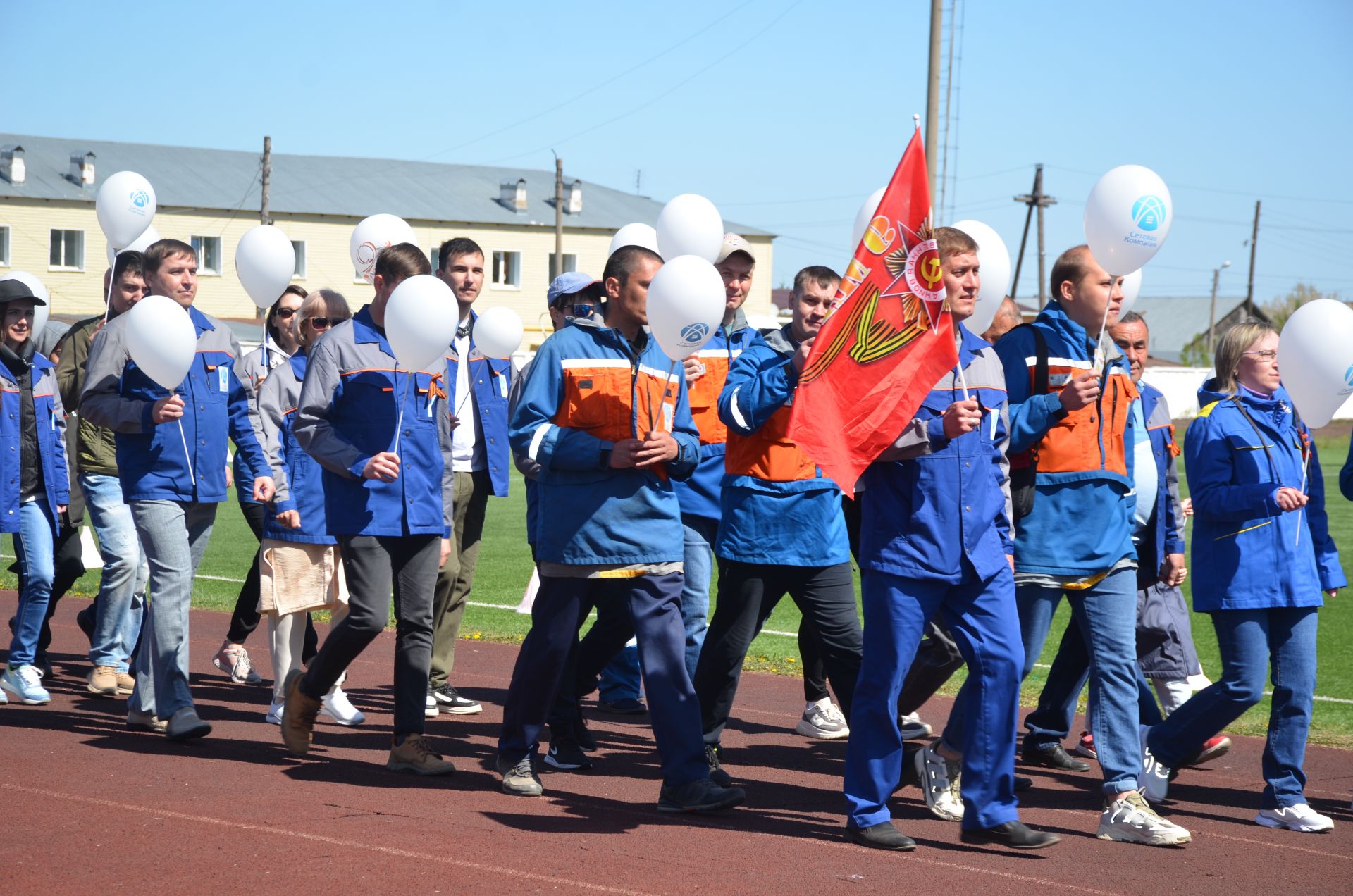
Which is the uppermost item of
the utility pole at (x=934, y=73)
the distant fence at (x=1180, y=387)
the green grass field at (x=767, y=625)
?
the utility pole at (x=934, y=73)

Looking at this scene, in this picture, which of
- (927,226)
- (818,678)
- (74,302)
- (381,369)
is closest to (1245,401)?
(927,226)

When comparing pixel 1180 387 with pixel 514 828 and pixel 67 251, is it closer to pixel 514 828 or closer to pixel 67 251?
pixel 67 251

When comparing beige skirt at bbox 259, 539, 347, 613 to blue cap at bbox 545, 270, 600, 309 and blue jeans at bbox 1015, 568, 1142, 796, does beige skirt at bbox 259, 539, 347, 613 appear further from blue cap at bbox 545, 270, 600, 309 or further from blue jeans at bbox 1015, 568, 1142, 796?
blue jeans at bbox 1015, 568, 1142, 796

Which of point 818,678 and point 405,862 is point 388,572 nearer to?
point 405,862

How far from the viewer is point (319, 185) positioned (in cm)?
6838

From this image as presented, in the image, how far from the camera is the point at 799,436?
534 centimetres

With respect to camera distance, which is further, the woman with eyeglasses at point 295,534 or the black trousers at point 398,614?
the woman with eyeglasses at point 295,534

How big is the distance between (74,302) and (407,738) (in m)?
60.8

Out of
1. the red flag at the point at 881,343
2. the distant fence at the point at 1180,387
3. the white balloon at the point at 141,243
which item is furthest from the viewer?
the distant fence at the point at 1180,387

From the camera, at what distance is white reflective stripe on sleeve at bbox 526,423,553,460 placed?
18.9 ft

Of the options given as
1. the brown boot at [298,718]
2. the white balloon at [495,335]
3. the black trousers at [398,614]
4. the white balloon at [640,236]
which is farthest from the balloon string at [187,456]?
the white balloon at [640,236]

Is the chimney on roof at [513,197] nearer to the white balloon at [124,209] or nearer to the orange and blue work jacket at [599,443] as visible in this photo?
the white balloon at [124,209]

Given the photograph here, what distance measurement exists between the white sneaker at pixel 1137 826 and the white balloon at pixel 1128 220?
83.3 inches

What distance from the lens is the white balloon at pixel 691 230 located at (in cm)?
779
